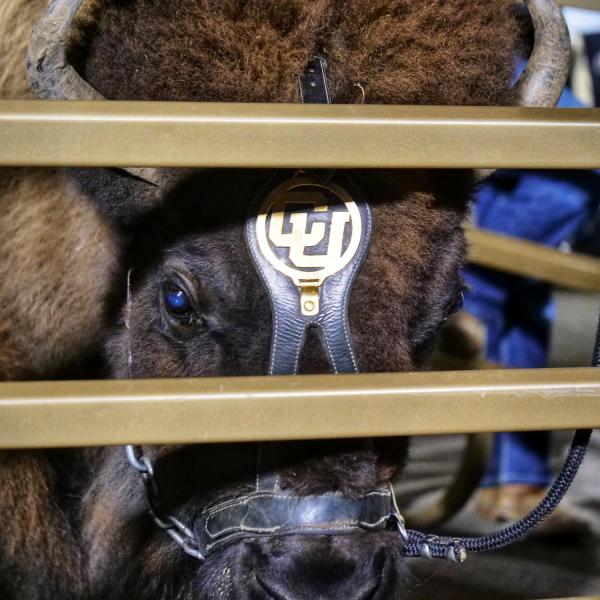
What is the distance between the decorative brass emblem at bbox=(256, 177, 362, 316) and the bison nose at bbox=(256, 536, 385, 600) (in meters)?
0.50

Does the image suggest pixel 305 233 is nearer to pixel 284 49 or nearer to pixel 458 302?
Answer: pixel 284 49

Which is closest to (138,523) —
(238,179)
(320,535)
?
(320,535)

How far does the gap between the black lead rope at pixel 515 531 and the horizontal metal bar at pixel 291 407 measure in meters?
0.24

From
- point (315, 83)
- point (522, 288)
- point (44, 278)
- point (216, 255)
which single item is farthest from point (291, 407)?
point (522, 288)

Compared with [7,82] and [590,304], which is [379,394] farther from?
[590,304]

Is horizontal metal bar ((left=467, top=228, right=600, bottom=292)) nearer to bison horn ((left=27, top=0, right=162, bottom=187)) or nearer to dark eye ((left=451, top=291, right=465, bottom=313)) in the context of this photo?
dark eye ((left=451, top=291, right=465, bottom=313))

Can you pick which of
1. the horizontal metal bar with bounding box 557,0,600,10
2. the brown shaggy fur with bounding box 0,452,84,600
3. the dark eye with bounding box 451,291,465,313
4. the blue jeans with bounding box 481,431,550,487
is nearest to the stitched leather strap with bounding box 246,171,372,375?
the dark eye with bounding box 451,291,465,313

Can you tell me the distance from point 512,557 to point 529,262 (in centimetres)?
133

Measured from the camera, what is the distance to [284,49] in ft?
6.86

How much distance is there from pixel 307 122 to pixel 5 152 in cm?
49

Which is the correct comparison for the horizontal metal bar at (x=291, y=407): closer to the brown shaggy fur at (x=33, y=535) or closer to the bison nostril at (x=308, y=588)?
the bison nostril at (x=308, y=588)

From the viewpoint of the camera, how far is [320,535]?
191 centimetres

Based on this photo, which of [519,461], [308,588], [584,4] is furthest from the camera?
[519,461]

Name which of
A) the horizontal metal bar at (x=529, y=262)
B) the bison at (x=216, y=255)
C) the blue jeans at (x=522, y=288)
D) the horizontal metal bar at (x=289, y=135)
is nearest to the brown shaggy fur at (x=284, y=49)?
the bison at (x=216, y=255)
